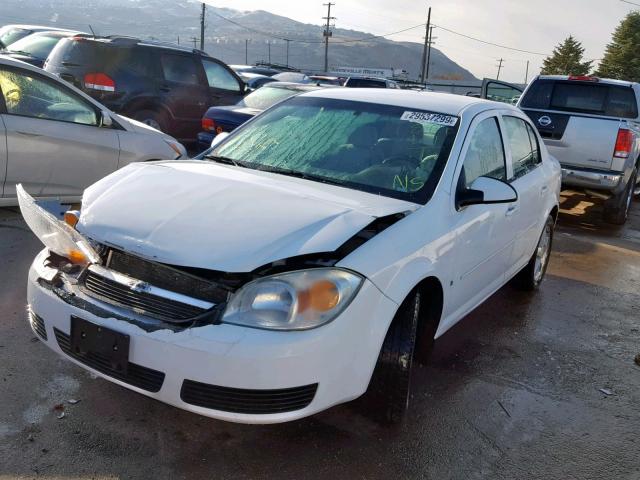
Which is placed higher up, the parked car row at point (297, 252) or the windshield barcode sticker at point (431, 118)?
the windshield barcode sticker at point (431, 118)

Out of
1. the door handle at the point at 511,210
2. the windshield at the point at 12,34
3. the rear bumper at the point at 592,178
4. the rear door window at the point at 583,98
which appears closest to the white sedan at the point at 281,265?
the door handle at the point at 511,210

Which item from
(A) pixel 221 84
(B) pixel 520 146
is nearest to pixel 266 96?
(A) pixel 221 84

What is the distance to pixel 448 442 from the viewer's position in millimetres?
3078

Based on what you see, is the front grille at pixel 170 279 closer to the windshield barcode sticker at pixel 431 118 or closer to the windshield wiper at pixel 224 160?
the windshield wiper at pixel 224 160

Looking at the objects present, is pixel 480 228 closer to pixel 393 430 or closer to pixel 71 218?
pixel 393 430

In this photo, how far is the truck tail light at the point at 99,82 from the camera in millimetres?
9773

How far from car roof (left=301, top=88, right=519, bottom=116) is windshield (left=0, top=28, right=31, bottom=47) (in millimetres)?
13870

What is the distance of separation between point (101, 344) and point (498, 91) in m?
17.7

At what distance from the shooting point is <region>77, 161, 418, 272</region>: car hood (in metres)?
2.61

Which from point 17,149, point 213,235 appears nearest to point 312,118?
point 213,235

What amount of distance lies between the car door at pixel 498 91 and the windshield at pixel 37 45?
8.77 m

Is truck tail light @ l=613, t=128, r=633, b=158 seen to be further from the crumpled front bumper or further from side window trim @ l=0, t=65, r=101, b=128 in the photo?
the crumpled front bumper

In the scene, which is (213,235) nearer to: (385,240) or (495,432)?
(385,240)

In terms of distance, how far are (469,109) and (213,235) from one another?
207 centimetres
